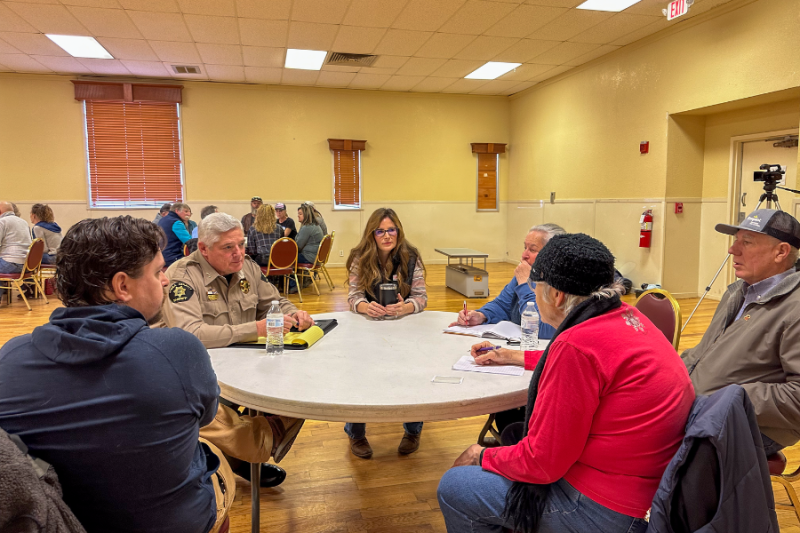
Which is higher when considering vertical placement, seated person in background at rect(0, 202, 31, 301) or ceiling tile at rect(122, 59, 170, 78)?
ceiling tile at rect(122, 59, 170, 78)

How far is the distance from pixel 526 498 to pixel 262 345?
1217 mm

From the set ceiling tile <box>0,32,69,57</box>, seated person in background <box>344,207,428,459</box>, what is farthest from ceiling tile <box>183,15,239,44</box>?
seated person in background <box>344,207,428,459</box>

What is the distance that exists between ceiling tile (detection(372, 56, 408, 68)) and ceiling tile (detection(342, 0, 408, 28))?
4.81ft

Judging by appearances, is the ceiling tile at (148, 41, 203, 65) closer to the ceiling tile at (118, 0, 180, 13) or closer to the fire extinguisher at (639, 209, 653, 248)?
the ceiling tile at (118, 0, 180, 13)

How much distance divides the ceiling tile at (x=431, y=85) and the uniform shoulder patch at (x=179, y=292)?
25.9ft

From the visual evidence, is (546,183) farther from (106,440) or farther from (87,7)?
(106,440)

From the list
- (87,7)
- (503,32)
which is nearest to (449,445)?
(503,32)

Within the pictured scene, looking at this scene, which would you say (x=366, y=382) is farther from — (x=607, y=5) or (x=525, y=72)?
(x=525, y=72)

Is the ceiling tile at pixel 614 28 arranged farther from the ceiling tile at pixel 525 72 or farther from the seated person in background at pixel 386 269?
the seated person in background at pixel 386 269

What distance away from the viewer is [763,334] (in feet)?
5.79

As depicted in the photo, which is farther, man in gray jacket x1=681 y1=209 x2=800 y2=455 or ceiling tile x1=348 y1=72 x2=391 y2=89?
ceiling tile x1=348 y1=72 x2=391 y2=89

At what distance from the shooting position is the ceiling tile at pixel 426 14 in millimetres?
5688

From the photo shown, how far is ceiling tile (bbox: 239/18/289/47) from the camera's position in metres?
6.25

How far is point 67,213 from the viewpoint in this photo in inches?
362
